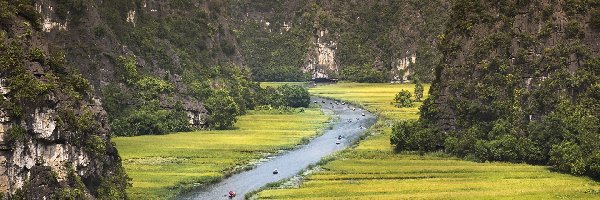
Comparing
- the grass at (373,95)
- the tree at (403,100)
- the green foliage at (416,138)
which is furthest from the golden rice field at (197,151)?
the tree at (403,100)

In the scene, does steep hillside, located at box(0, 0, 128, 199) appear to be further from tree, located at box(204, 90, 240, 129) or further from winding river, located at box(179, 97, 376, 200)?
tree, located at box(204, 90, 240, 129)

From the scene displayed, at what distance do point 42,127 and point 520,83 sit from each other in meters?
46.0

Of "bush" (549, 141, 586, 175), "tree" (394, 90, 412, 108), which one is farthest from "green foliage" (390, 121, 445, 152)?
"tree" (394, 90, 412, 108)

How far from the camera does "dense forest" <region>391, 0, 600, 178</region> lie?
7331 centimetres

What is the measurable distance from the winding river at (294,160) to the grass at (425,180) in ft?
8.48

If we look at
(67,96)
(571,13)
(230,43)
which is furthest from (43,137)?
(230,43)

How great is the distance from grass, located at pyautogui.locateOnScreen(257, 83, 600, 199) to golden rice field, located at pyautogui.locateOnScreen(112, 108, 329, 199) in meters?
7.41

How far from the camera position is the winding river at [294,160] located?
2472 inches

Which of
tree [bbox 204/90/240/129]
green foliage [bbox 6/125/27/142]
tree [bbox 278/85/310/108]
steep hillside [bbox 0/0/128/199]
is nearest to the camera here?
green foliage [bbox 6/125/27/142]

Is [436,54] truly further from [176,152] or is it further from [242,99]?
[176,152]

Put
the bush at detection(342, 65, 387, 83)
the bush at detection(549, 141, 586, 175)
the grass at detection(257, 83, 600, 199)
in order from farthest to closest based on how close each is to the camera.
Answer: the bush at detection(342, 65, 387, 83) → the bush at detection(549, 141, 586, 175) → the grass at detection(257, 83, 600, 199)

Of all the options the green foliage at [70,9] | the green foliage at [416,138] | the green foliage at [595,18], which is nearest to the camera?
the green foliage at [595,18]

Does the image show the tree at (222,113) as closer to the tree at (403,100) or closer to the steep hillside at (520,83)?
the steep hillside at (520,83)

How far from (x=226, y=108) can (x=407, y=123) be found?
25550mm
